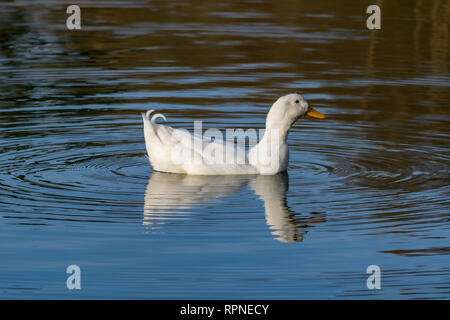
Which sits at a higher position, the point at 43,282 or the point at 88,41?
the point at 88,41

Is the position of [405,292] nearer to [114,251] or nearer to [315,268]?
[315,268]

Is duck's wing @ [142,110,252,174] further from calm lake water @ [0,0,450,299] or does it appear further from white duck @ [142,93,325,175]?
calm lake water @ [0,0,450,299]

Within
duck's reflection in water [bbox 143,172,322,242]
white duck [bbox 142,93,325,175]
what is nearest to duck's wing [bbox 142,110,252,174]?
white duck [bbox 142,93,325,175]

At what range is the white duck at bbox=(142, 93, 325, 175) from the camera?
11719mm

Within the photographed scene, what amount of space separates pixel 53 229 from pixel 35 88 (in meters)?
8.38

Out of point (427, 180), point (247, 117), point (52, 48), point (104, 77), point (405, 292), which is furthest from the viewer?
point (52, 48)

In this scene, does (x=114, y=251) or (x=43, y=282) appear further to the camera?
(x=114, y=251)

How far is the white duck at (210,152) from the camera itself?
11.7 m

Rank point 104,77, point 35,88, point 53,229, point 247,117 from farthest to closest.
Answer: point 104,77, point 35,88, point 247,117, point 53,229

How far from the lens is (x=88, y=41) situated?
22562 millimetres

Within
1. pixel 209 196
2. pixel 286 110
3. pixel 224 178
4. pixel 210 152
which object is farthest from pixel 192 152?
pixel 286 110

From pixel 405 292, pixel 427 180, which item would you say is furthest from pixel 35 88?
pixel 405 292

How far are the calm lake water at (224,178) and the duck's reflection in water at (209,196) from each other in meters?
0.03

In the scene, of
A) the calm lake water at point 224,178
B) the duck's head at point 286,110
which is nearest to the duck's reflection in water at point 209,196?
the calm lake water at point 224,178
